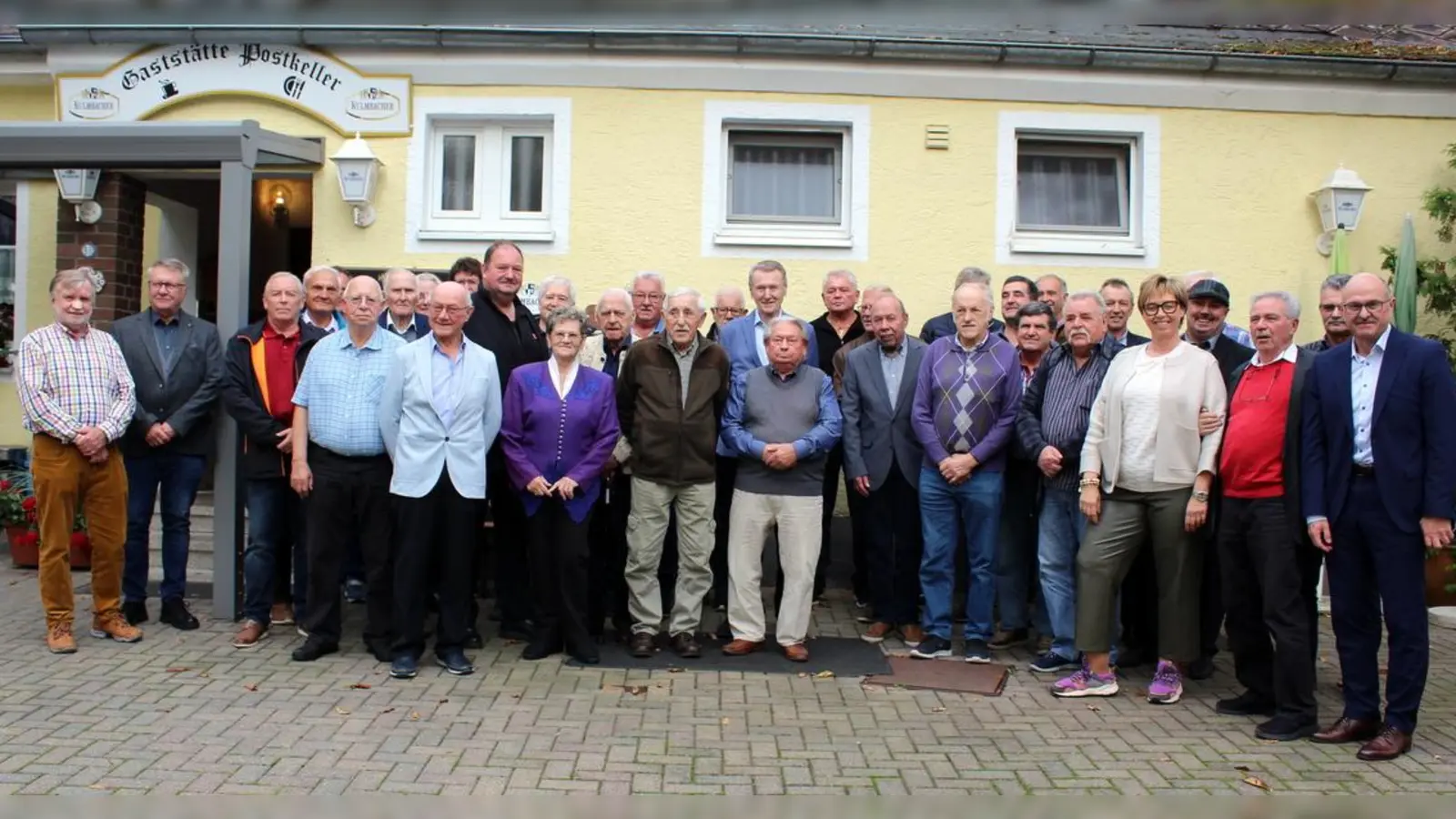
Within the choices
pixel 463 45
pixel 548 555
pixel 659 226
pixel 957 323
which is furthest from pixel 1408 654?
pixel 463 45

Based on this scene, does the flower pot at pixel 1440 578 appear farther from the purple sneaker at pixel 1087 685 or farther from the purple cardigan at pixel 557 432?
the purple cardigan at pixel 557 432

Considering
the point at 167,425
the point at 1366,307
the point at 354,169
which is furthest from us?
the point at 354,169

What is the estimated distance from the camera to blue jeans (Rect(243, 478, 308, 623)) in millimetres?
6477

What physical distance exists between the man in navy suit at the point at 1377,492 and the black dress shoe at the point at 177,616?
19.7 feet

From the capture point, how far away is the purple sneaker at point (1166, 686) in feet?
18.5

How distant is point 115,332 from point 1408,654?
692cm

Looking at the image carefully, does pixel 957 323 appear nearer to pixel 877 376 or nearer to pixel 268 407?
pixel 877 376

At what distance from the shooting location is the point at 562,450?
240 inches

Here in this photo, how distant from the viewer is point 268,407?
647 centimetres

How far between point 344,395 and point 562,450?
1197 millimetres

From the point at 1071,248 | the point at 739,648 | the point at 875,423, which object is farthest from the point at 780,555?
the point at 1071,248

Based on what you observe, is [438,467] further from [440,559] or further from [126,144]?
[126,144]

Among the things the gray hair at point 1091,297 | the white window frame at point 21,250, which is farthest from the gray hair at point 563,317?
the white window frame at point 21,250

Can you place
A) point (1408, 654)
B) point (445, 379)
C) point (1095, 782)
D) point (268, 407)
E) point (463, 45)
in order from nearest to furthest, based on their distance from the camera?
point (1095, 782) → point (1408, 654) → point (445, 379) → point (268, 407) → point (463, 45)
